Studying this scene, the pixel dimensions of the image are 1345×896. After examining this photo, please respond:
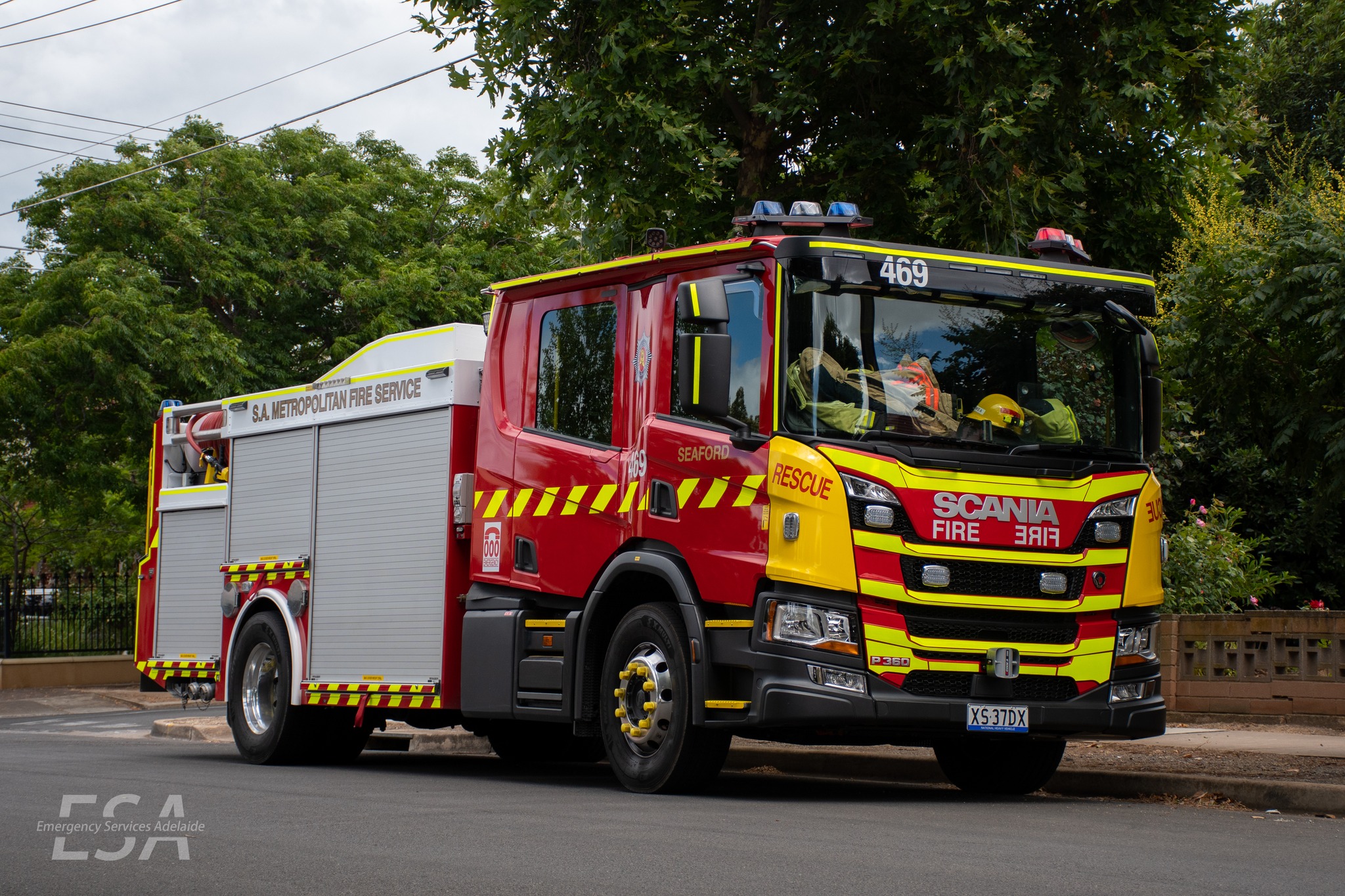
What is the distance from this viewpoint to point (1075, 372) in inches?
368

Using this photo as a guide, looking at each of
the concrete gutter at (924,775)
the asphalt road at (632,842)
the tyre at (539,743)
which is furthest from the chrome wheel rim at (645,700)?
the tyre at (539,743)

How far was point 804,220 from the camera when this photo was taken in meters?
8.99

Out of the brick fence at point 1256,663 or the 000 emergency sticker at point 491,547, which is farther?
the brick fence at point 1256,663

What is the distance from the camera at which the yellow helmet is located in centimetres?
892

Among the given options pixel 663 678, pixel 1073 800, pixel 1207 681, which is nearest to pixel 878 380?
pixel 663 678

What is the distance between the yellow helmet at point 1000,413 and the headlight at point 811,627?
1.41 metres

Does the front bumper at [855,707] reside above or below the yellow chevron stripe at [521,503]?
below

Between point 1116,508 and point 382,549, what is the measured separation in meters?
5.26

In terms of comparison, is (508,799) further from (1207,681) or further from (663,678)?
(1207,681)

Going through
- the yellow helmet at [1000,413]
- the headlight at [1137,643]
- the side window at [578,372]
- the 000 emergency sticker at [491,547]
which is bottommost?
the headlight at [1137,643]

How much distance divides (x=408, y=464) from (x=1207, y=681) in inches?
296

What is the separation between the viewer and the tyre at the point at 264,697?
491 inches

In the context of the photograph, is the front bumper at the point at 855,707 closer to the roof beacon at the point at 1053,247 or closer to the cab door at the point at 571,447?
the cab door at the point at 571,447

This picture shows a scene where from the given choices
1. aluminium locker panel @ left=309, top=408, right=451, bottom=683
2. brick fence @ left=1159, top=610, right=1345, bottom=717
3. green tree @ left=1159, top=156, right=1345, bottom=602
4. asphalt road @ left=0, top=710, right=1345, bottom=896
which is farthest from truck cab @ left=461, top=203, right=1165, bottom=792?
brick fence @ left=1159, top=610, right=1345, bottom=717
